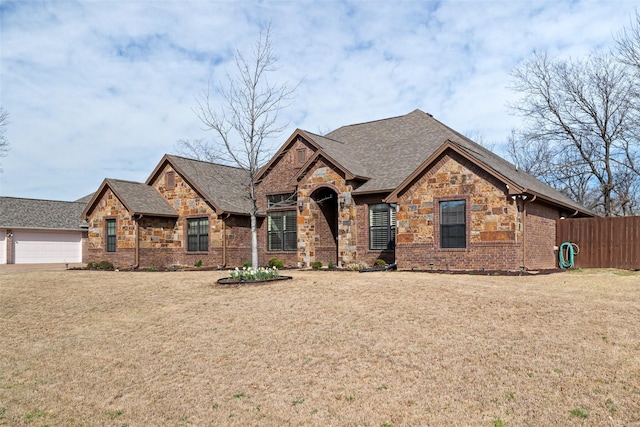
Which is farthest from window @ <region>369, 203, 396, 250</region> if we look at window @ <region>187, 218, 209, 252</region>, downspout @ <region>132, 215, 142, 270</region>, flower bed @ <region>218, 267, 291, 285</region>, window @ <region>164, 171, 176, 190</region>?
downspout @ <region>132, 215, 142, 270</region>

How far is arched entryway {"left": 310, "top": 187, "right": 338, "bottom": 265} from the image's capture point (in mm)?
24969

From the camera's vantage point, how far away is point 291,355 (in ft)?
32.1

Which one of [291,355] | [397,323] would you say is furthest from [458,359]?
[291,355]

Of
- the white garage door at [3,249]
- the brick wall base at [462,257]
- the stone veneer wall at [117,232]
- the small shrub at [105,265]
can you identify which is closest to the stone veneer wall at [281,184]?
the stone veneer wall at [117,232]

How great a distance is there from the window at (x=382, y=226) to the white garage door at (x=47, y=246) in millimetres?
25869

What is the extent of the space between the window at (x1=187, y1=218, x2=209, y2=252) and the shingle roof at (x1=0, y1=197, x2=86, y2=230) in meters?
13.3

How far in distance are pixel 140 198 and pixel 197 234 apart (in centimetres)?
359

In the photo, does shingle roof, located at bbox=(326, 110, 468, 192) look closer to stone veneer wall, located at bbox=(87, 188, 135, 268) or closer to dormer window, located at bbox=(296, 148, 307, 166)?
dormer window, located at bbox=(296, 148, 307, 166)

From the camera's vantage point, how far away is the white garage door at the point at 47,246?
3647 cm

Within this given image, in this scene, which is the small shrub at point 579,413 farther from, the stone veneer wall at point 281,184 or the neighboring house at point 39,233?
the neighboring house at point 39,233

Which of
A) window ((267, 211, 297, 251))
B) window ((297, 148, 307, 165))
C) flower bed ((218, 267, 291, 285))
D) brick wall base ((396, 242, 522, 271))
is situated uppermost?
window ((297, 148, 307, 165))

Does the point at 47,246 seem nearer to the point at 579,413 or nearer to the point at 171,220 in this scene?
the point at 171,220

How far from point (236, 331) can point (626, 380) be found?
7.31 metres

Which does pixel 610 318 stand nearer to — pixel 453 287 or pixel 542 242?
pixel 453 287
